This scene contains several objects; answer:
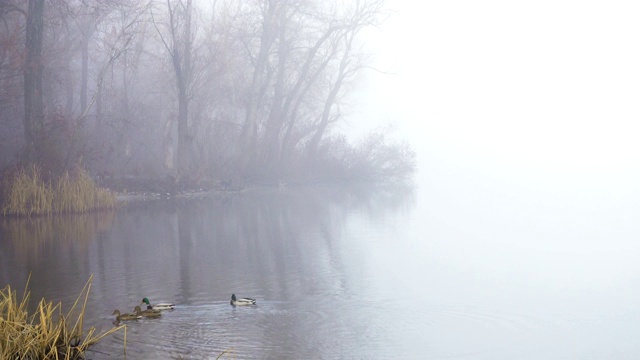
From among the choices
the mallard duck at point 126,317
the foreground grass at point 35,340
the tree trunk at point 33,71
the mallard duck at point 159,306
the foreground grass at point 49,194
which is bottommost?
the mallard duck at point 126,317

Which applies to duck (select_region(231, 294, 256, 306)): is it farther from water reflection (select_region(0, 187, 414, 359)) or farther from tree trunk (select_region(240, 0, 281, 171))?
tree trunk (select_region(240, 0, 281, 171))

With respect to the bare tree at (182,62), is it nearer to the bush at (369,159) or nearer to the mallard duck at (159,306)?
the bush at (369,159)

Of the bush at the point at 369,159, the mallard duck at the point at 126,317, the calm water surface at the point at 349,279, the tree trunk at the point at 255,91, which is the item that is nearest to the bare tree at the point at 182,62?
the tree trunk at the point at 255,91

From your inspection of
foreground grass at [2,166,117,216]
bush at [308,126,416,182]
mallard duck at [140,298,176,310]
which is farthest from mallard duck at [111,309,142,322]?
bush at [308,126,416,182]

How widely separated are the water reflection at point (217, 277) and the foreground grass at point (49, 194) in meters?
0.75

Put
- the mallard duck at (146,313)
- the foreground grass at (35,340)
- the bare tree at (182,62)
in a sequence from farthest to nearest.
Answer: the bare tree at (182,62), the mallard duck at (146,313), the foreground grass at (35,340)

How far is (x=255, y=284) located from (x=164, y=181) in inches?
856

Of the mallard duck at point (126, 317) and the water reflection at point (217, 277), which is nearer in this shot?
the water reflection at point (217, 277)

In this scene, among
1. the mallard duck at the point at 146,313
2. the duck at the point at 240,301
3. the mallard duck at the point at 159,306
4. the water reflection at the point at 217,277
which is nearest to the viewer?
the water reflection at the point at 217,277

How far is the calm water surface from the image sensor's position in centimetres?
1069

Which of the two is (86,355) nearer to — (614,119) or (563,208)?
(563,208)

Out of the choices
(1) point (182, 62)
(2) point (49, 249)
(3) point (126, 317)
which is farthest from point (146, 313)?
(1) point (182, 62)

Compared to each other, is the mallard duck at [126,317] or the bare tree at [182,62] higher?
the bare tree at [182,62]

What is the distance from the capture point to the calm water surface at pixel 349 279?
10688 mm
